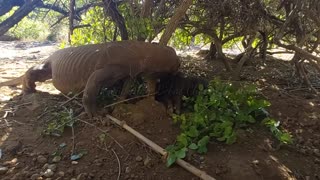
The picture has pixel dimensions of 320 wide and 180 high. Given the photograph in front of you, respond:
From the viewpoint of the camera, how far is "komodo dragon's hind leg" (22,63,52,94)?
4.74m

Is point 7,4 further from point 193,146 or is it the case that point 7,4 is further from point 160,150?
point 193,146

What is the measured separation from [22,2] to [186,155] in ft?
13.9

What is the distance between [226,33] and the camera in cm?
562

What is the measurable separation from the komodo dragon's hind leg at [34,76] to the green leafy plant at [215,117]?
7.06ft

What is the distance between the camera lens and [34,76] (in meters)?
4.82

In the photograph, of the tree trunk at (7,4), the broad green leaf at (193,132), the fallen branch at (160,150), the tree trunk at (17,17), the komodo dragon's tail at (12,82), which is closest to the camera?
the fallen branch at (160,150)

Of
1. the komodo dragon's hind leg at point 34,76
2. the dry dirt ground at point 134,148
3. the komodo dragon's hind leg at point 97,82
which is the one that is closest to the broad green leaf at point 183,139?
the dry dirt ground at point 134,148

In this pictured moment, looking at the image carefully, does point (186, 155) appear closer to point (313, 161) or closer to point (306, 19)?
point (313, 161)

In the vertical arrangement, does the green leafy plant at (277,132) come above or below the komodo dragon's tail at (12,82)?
above

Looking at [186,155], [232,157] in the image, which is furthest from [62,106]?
[232,157]

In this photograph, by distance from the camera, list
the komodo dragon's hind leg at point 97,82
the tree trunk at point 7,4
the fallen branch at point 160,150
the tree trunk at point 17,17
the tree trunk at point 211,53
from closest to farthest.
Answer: the fallen branch at point 160,150 → the komodo dragon's hind leg at point 97,82 → the tree trunk at point 17,17 → the tree trunk at point 7,4 → the tree trunk at point 211,53

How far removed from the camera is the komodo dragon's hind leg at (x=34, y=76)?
4738mm

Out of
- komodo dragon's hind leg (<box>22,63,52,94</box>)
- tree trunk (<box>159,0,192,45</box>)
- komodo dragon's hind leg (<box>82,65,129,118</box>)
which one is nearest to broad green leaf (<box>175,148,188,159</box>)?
komodo dragon's hind leg (<box>82,65,129,118</box>)

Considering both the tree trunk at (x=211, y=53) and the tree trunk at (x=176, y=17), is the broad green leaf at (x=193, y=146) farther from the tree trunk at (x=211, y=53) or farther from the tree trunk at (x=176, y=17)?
the tree trunk at (x=211, y=53)
